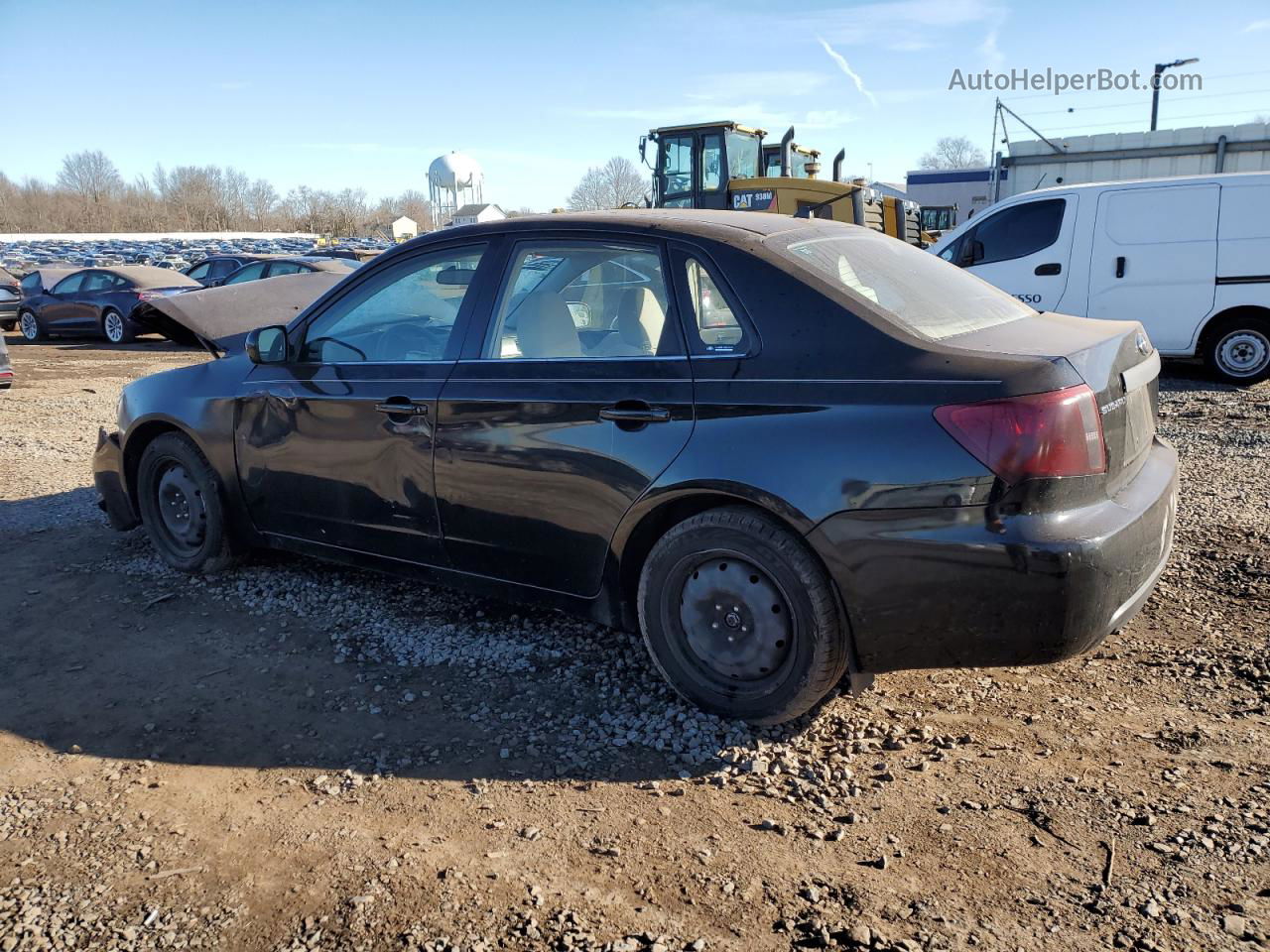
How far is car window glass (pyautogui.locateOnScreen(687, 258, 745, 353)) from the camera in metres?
3.23

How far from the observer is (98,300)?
18.0 meters

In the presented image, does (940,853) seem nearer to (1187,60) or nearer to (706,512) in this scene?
(706,512)

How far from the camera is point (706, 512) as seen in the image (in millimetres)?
3219

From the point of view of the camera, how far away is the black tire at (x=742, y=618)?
3.05 m

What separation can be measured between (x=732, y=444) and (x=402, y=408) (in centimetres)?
153

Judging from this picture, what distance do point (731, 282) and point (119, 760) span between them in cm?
265

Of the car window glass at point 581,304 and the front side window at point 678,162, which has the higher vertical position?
the front side window at point 678,162

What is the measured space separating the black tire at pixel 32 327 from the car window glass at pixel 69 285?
79 cm

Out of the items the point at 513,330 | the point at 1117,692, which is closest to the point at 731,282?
the point at 513,330

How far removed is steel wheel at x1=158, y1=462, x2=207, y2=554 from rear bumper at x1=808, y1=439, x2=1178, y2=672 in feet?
11.1

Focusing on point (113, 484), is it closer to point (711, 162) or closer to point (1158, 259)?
point (1158, 259)

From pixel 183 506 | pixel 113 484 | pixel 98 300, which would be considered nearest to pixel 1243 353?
pixel 183 506

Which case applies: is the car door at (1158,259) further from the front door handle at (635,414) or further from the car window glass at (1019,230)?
the front door handle at (635,414)

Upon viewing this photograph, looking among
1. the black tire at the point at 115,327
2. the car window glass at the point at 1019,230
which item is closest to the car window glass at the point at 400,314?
the car window glass at the point at 1019,230
